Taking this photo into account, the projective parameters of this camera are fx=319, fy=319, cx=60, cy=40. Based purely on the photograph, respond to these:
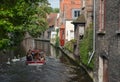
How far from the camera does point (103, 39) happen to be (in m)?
16.3

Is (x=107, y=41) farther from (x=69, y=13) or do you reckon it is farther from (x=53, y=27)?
(x=53, y=27)

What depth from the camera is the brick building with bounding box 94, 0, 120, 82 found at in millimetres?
14041

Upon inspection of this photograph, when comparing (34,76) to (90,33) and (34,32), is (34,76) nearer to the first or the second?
(90,33)

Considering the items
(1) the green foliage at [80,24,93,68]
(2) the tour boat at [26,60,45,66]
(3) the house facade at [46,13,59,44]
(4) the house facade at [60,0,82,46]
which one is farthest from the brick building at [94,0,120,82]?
(3) the house facade at [46,13,59,44]

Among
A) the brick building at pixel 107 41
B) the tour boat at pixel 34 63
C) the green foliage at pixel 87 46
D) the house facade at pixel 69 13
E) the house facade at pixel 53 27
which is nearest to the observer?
the brick building at pixel 107 41

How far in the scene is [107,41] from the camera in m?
15.5

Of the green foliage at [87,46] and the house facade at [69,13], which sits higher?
the house facade at [69,13]

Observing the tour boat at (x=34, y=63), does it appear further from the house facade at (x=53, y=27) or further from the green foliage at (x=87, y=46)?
the house facade at (x=53, y=27)

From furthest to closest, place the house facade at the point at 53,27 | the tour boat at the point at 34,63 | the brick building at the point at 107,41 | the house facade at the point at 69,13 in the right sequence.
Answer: the house facade at the point at 53,27 < the house facade at the point at 69,13 < the tour boat at the point at 34,63 < the brick building at the point at 107,41

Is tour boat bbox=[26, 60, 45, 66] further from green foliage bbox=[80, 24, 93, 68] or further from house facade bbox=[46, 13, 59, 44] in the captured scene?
house facade bbox=[46, 13, 59, 44]

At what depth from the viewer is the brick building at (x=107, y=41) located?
46.1 feet

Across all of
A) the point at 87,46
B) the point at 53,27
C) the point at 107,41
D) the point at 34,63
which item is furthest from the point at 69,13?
the point at 107,41

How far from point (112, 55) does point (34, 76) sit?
492 inches

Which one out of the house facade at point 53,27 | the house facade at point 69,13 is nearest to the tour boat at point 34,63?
the house facade at point 69,13
